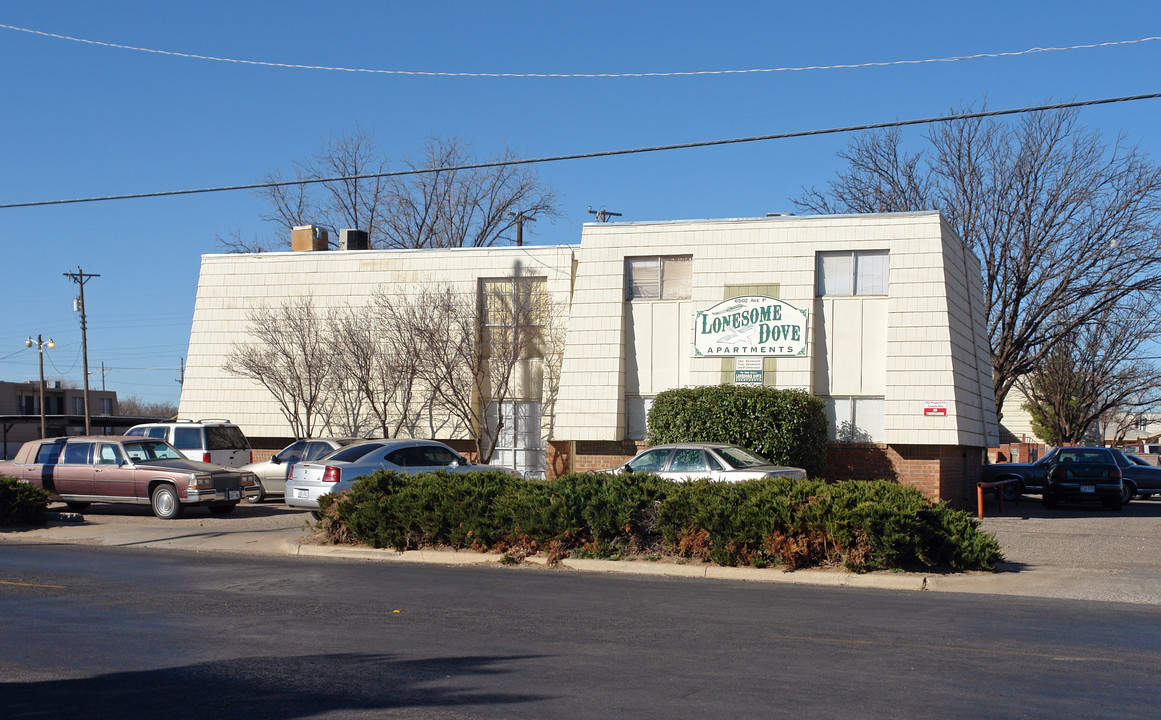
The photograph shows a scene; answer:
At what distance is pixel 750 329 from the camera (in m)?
22.7

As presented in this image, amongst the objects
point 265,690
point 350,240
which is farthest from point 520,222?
point 265,690

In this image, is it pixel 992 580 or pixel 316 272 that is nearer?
pixel 992 580

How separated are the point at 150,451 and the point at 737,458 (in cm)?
1202

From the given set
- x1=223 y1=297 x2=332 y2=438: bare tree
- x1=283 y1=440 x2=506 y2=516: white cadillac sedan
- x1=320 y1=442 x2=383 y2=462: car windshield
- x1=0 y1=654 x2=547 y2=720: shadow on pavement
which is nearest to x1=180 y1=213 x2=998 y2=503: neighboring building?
x1=283 y1=440 x2=506 y2=516: white cadillac sedan

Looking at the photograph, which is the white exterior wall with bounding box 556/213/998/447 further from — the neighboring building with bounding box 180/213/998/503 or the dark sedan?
the dark sedan

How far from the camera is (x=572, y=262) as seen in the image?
26.2m

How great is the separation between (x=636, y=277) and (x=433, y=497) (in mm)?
10231

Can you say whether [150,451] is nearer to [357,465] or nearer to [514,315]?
[357,465]

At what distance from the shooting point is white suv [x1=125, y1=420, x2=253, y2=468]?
79.3 feet

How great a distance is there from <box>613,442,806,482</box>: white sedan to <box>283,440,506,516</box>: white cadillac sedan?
9.26 ft

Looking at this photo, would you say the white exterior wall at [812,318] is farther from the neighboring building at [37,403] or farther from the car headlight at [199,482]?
the neighboring building at [37,403]

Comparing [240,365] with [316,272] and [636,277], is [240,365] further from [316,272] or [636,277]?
[636,277]

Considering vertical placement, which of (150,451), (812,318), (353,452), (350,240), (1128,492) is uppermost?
(350,240)

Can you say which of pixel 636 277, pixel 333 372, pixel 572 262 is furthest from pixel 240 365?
pixel 636 277
